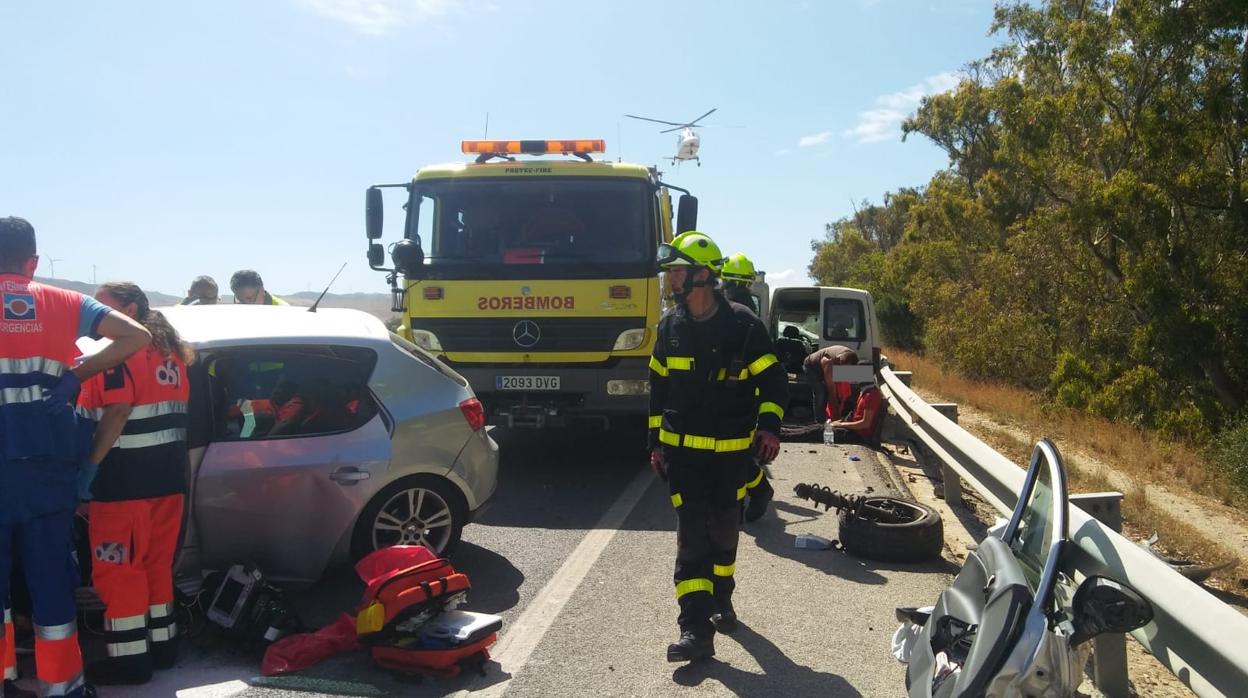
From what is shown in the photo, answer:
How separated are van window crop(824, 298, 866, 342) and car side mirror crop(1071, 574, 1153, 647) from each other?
1207 cm

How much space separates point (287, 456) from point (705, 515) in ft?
7.33

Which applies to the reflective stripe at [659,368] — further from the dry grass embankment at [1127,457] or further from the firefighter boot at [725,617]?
the dry grass embankment at [1127,457]

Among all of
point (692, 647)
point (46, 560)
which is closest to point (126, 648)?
point (46, 560)

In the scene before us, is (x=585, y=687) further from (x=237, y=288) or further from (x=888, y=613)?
(x=237, y=288)

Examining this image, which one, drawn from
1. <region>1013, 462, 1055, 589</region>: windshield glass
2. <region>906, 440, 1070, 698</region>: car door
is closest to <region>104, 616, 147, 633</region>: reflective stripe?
<region>906, 440, 1070, 698</region>: car door

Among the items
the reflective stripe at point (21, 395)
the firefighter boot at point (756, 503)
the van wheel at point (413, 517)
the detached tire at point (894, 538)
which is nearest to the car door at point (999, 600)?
the firefighter boot at point (756, 503)

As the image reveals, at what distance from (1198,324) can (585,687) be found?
12.2m

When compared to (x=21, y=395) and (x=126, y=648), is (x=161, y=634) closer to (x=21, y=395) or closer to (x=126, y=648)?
(x=126, y=648)

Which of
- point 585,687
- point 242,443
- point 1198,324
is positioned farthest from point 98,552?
point 1198,324

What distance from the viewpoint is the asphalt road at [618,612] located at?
13.6 ft

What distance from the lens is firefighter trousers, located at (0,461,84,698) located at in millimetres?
3654

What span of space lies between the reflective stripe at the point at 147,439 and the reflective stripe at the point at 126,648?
82 centimetres

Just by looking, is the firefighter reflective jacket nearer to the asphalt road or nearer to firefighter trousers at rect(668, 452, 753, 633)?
firefighter trousers at rect(668, 452, 753, 633)

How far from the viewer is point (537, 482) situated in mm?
8555
